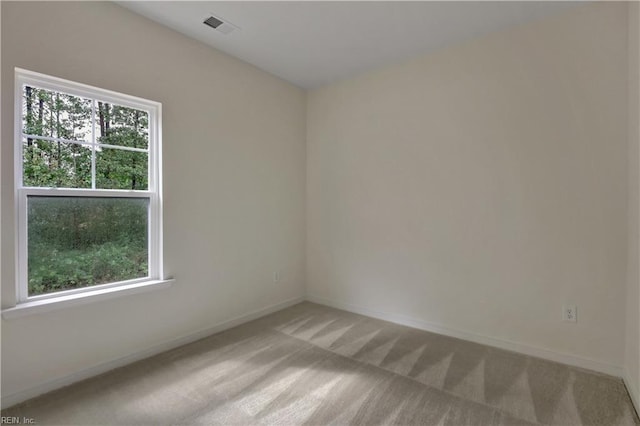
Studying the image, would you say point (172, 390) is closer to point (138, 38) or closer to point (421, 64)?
point (138, 38)

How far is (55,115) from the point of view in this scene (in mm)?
2123

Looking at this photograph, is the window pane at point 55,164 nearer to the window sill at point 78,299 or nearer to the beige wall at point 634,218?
the window sill at point 78,299

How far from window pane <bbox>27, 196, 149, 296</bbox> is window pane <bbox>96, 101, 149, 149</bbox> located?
456 mm

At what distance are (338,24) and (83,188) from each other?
2.31 metres

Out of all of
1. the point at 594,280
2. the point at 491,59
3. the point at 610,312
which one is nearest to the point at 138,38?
the point at 491,59

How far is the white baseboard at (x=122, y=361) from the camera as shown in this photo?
1928 millimetres

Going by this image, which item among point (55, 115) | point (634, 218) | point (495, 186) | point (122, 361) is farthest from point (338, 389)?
point (55, 115)

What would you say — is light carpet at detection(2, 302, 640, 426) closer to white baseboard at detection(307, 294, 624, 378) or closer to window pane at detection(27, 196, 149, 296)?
white baseboard at detection(307, 294, 624, 378)

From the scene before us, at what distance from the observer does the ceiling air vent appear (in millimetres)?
2488

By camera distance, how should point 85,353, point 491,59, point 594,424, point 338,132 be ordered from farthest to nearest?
point 338,132 < point 491,59 < point 85,353 < point 594,424

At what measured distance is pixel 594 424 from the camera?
175 cm

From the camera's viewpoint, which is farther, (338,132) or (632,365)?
Result: (338,132)

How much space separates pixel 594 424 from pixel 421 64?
3.00m

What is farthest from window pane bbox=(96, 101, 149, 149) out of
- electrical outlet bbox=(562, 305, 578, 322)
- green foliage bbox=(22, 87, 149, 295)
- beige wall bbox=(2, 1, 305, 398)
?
electrical outlet bbox=(562, 305, 578, 322)
